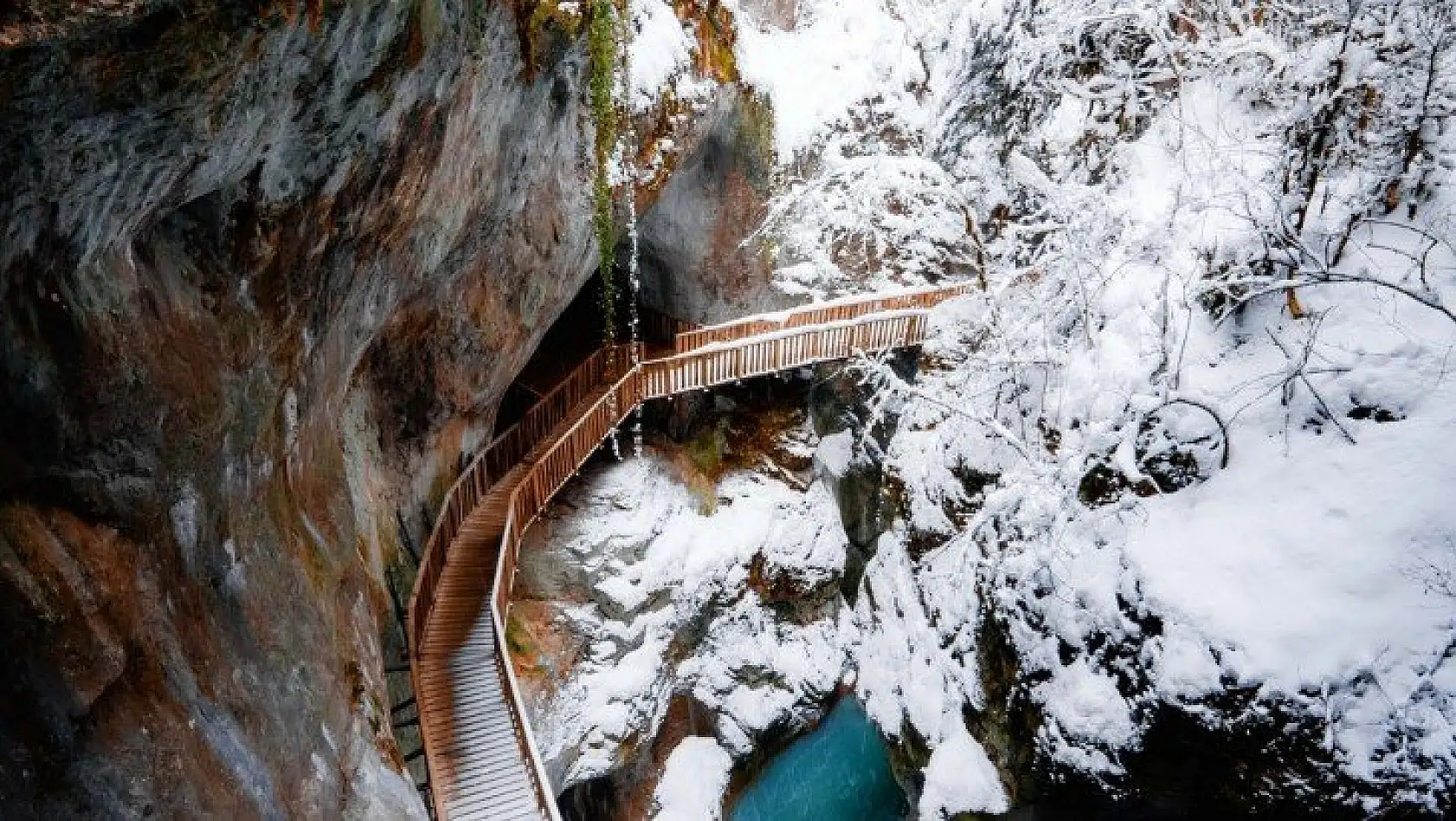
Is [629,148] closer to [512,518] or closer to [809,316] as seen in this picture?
[809,316]

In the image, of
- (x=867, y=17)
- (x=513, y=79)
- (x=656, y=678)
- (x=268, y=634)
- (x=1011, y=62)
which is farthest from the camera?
(x=867, y=17)

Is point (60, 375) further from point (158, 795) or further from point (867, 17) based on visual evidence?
point (867, 17)

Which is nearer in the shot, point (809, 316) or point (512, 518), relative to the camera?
point (512, 518)

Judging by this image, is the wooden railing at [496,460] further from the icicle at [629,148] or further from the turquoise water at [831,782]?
the turquoise water at [831,782]

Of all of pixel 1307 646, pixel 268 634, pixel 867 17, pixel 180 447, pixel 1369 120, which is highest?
pixel 867 17

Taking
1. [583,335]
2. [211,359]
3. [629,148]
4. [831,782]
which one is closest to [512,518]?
[211,359]

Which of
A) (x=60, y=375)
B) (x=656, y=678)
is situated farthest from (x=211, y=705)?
(x=656, y=678)
